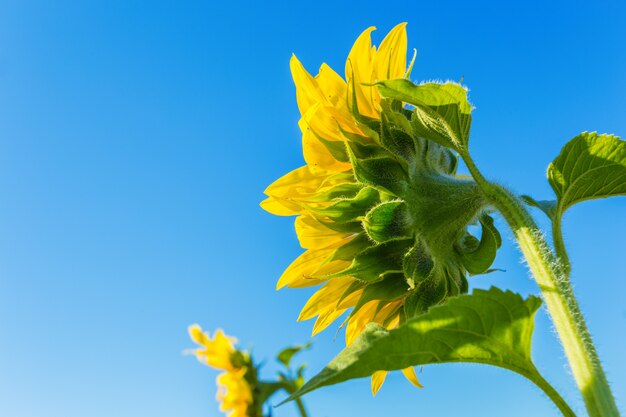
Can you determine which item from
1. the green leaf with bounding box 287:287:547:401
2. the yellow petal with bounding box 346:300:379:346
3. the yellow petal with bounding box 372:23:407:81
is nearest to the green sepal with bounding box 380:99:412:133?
the yellow petal with bounding box 372:23:407:81

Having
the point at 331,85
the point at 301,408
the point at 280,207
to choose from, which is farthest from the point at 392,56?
the point at 301,408

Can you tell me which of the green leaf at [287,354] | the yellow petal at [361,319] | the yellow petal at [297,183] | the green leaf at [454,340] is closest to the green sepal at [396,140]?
the yellow petal at [297,183]

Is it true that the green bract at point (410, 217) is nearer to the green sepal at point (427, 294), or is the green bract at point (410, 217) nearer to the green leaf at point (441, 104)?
the green sepal at point (427, 294)

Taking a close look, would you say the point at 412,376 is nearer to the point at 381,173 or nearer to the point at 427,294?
the point at 427,294

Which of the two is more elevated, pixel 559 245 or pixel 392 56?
pixel 392 56

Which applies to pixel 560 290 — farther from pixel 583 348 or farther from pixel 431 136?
pixel 431 136

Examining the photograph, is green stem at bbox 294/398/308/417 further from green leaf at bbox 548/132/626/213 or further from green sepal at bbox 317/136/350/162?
green leaf at bbox 548/132/626/213
